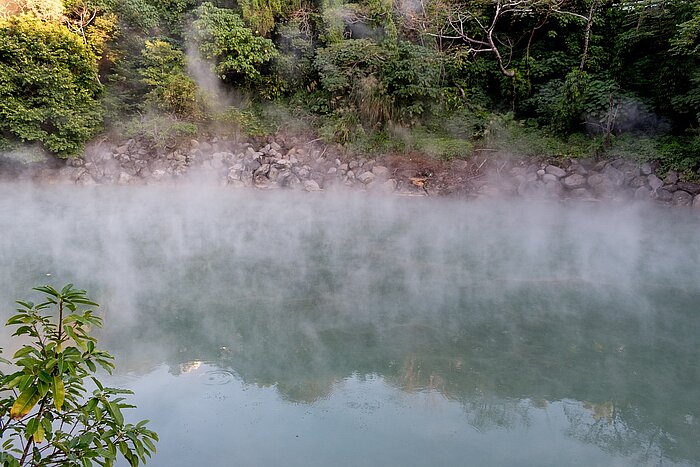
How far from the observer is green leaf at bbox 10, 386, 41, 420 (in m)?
1.14

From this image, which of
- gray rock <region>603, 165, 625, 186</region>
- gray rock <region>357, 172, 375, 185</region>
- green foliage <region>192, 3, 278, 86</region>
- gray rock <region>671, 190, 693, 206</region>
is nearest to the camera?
gray rock <region>671, 190, 693, 206</region>

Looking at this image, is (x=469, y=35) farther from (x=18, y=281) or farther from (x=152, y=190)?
(x=18, y=281)

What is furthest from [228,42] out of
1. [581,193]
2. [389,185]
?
[581,193]

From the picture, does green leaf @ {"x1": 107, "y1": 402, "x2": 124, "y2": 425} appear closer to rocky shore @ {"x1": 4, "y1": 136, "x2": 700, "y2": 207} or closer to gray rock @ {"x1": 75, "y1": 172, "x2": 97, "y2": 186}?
rocky shore @ {"x1": 4, "y1": 136, "x2": 700, "y2": 207}

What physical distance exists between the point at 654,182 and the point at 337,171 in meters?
4.40

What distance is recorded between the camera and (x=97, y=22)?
26.3 feet

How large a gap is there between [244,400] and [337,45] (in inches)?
268

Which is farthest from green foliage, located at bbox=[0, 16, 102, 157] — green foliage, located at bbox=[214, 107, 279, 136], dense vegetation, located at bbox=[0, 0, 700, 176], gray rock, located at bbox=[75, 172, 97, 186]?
green foliage, located at bbox=[214, 107, 279, 136]

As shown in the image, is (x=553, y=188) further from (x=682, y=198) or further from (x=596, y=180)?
(x=682, y=198)

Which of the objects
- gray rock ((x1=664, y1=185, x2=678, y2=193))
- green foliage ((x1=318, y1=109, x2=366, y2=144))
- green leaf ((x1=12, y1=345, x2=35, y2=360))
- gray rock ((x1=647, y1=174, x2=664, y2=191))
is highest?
green foliage ((x1=318, y1=109, x2=366, y2=144))

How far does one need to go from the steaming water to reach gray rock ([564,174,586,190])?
79 cm

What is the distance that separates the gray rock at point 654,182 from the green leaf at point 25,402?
7.35m

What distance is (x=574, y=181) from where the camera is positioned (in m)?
7.12

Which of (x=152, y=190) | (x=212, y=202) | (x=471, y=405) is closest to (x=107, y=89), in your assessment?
(x=152, y=190)
